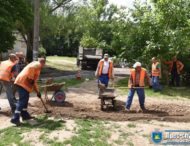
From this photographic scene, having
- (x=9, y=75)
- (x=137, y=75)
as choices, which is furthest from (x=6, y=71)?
(x=137, y=75)

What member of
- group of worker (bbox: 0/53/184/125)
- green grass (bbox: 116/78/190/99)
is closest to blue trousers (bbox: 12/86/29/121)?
group of worker (bbox: 0/53/184/125)

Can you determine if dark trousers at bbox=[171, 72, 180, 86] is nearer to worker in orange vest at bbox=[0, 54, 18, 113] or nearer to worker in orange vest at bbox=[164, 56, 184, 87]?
worker in orange vest at bbox=[164, 56, 184, 87]

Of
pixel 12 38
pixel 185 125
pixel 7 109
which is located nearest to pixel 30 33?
pixel 12 38

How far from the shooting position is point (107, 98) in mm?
15000

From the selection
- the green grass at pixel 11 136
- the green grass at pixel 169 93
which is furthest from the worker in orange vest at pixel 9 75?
the green grass at pixel 169 93

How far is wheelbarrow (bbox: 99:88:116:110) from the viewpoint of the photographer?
48.8ft

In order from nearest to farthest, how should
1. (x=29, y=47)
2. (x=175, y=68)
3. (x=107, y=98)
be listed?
(x=107, y=98), (x=175, y=68), (x=29, y=47)

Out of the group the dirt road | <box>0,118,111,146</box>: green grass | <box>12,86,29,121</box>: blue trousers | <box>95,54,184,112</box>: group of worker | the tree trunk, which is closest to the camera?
<box>0,118,111,146</box>: green grass

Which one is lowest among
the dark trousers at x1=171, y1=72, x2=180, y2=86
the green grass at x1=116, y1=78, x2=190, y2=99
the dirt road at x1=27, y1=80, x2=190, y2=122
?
the green grass at x1=116, y1=78, x2=190, y2=99

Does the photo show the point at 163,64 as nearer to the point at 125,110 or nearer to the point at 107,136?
the point at 125,110

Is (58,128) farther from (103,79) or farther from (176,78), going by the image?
(176,78)

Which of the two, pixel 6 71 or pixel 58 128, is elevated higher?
pixel 6 71

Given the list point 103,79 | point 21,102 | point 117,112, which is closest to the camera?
point 21,102

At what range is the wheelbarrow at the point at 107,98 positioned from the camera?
48.8 feet
